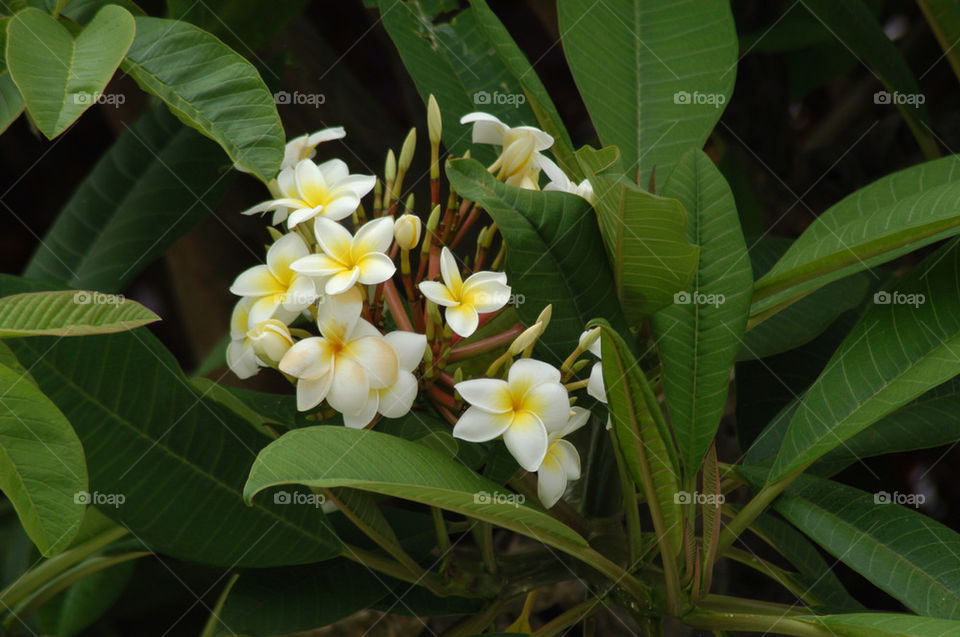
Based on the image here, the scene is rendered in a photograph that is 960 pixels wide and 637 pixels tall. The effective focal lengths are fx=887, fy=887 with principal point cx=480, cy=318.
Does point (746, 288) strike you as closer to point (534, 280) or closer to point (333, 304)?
point (534, 280)

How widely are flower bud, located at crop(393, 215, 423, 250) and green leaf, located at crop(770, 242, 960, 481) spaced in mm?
328

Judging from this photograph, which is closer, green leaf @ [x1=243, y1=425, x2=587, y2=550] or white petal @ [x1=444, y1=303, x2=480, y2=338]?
green leaf @ [x1=243, y1=425, x2=587, y2=550]

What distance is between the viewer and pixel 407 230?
64 cm

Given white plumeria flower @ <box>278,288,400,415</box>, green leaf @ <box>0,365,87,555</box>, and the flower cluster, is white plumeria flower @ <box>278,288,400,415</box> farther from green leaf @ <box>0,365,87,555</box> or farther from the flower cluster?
green leaf @ <box>0,365,87,555</box>

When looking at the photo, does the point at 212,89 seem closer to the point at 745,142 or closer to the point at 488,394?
the point at 488,394

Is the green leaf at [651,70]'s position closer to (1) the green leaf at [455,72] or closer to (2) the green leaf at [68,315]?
(1) the green leaf at [455,72]

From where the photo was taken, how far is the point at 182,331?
6.03 feet

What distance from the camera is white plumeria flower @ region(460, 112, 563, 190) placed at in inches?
27.8

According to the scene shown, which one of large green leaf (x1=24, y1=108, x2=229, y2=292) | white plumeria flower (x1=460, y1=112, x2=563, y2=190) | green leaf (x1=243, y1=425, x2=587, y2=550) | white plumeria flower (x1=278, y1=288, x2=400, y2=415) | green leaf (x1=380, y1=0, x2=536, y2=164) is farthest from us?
large green leaf (x1=24, y1=108, x2=229, y2=292)

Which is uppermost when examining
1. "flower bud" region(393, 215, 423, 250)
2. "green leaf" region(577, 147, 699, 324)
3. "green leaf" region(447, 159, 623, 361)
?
"green leaf" region(577, 147, 699, 324)

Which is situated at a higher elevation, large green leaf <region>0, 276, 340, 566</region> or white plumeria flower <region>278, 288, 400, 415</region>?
white plumeria flower <region>278, 288, 400, 415</region>

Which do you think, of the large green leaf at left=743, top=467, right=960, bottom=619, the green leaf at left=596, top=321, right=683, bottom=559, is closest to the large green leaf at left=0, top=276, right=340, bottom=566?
the green leaf at left=596, top=321, right=683, bottom=559

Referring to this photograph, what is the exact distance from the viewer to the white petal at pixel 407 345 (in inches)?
23.8

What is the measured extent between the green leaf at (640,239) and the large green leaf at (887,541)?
7.5 inches
